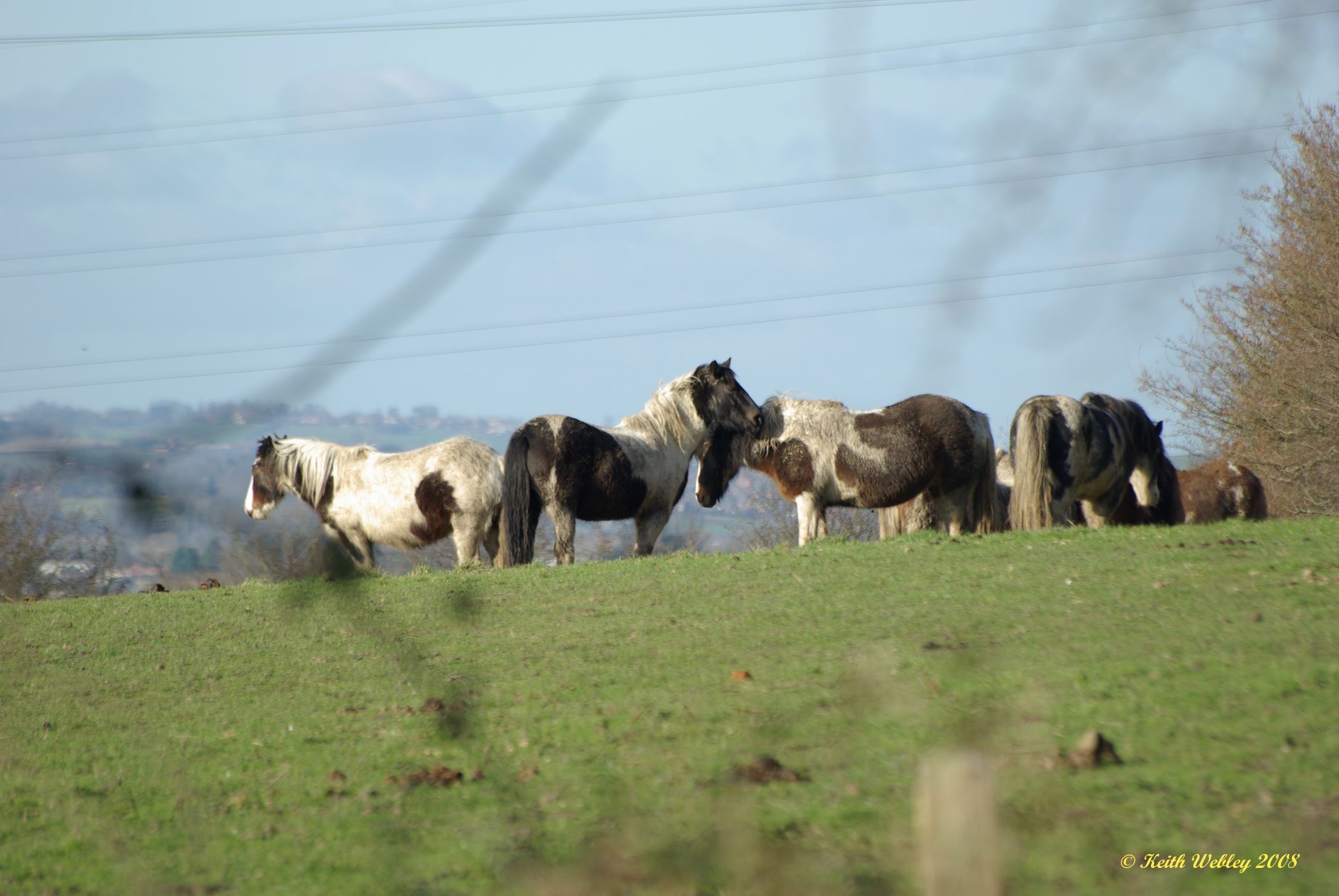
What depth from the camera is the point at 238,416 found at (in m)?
0.78

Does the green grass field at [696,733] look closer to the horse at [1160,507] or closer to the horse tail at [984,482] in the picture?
the horse tail at [984,482]

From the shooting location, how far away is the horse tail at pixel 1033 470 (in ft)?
29.8

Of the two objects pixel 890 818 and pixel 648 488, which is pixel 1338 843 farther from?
pixel 648 488

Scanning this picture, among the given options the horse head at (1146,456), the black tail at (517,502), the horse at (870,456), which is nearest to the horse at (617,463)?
the black tail at (517,502)

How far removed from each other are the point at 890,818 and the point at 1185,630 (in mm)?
2109

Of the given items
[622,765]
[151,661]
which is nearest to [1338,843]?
[622,765]

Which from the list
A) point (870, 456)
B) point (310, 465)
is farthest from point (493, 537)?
point (870, 456)

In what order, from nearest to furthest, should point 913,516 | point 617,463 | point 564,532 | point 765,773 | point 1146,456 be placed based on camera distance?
point 765,773
point 564,532
point 617,463
point 913,516
point 1146,456

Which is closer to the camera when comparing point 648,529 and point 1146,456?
point 648,529

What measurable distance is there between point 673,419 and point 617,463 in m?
0.87

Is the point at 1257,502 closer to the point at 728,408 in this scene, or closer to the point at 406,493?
the point at 728,408

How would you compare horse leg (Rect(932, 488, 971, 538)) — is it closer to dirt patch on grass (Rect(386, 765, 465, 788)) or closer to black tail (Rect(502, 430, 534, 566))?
black tail (Rect(502, 430, 534, 566))

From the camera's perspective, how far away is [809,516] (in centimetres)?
971

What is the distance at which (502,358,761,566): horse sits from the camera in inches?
348
